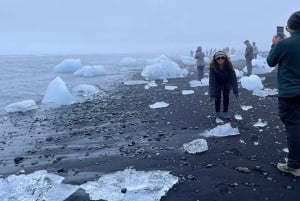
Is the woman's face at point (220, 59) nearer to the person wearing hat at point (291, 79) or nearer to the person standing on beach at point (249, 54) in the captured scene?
the person wearing hat at point (291, 79)

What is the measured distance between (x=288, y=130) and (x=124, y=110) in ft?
21.1

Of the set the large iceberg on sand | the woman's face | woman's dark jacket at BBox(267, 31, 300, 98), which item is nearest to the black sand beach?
woman's dark jacket at BBox(267, 31, 300, 98)

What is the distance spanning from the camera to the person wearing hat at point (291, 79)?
4191 mm

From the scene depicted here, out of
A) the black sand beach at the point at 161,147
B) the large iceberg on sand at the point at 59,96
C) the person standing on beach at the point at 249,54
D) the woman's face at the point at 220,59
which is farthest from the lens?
the person standing on beach at the point at 249,54

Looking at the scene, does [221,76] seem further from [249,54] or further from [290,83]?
[249,54]

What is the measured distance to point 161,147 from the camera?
6.12 metres

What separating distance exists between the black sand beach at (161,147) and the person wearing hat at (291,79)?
49 cm

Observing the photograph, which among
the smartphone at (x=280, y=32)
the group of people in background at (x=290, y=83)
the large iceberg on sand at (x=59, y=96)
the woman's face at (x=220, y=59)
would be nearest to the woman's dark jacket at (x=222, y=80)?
the woman's face at (x=220, y=59)

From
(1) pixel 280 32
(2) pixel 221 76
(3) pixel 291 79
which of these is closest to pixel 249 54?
(1) pixel 280 32

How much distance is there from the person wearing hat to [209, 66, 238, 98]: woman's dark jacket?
3.16m

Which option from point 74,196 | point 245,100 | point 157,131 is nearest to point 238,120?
point 157,131

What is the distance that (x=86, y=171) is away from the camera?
5.16 m

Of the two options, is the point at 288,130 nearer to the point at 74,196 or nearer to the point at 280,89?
the point at 280,89

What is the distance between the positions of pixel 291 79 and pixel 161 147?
2.60 meters
